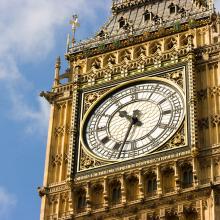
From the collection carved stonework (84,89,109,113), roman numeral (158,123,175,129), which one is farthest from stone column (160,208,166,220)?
carved stonework (84,89,109,113)

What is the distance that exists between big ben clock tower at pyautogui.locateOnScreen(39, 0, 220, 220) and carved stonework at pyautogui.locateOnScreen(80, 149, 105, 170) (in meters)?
0.03

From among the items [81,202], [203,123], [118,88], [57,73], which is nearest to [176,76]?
[118,88]

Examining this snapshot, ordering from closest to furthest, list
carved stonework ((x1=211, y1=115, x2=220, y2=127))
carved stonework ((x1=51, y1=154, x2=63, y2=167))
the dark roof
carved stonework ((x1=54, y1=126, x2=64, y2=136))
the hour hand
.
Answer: carved stonework ((x1=211, y1=115, x2=220, y2=127)), the hour hand, carved stonework ((x1=51, y1=154, x2=63, y2=167)), carved stonework ((x1=54, y1=126, x2=64, y2=136)), the dark roof

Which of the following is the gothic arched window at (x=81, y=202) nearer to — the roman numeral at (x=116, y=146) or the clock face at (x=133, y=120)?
the clock face at (x=133, y=120)

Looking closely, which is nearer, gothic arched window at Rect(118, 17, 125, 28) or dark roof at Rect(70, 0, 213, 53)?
dark roof at Rect(70, 0, 213, 53)

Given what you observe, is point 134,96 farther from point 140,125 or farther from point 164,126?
point 164,126

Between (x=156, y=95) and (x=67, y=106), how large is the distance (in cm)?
323

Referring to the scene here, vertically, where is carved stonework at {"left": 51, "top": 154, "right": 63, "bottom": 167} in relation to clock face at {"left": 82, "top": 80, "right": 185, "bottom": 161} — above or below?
below

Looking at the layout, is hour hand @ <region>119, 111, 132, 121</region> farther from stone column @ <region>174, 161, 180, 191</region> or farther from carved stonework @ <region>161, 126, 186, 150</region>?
stone column @ <region>174, 161, 180, 191</region>

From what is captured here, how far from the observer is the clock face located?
31094 millimetres

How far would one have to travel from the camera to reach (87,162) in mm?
31344

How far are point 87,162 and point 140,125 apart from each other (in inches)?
78.9

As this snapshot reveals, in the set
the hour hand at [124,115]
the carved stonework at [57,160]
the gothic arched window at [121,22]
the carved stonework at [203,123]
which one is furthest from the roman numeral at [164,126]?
the gothic arched window at [121,22]

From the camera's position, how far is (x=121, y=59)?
35250 millimetres
